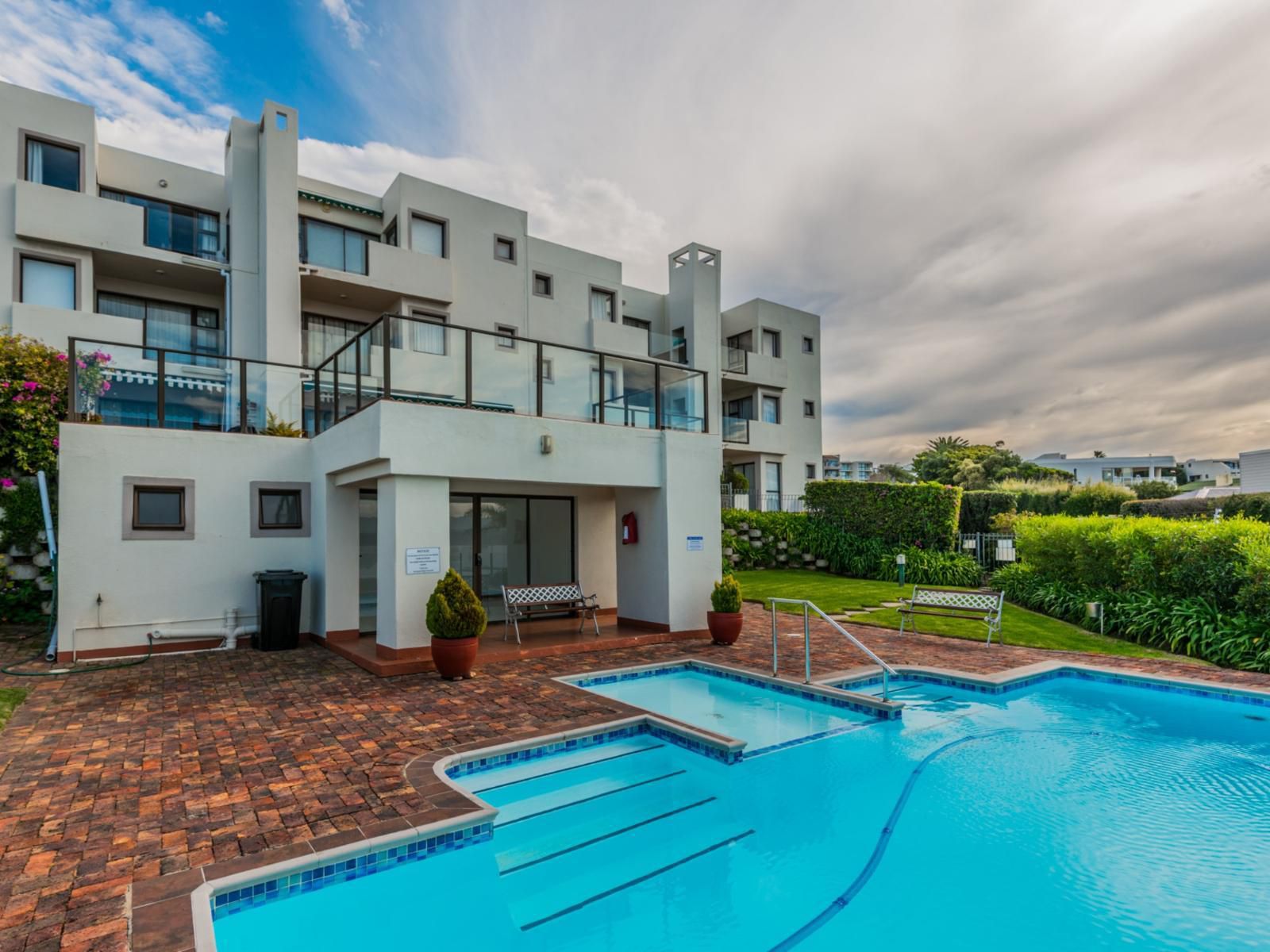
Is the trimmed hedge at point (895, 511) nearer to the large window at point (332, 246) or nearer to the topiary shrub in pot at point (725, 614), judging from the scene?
the topiary shrub in pot at point (725, 614)

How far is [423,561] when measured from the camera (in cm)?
891

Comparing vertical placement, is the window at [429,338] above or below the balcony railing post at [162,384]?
above

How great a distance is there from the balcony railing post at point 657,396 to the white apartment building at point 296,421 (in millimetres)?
29

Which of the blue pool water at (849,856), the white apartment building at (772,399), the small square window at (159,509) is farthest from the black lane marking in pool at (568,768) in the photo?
the white apartment building at (772,399)

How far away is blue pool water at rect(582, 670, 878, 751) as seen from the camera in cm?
688

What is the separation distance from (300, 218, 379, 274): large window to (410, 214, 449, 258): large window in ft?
4.59

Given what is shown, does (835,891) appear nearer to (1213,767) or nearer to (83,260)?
(1213,767)

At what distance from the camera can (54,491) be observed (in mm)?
11859

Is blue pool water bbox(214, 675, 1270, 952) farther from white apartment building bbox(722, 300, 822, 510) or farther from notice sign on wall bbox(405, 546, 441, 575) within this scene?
white apartment building bbox(722, 300, 822, 510)

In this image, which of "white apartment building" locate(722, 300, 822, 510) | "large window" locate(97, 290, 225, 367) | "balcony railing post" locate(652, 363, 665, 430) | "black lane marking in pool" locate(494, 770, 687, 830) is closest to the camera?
"black lane marking in pool" locate(494, 770, 687, 830)

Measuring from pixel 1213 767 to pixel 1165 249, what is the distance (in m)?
11.5

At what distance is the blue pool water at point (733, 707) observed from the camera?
688 centimetres

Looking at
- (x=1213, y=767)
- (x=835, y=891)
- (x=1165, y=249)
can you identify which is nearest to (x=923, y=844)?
(x=835, y=891)

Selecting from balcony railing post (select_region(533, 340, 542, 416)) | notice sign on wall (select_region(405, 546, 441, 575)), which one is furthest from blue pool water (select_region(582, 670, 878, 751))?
balcony railing post (select_region(533, 340, 542, 416))
